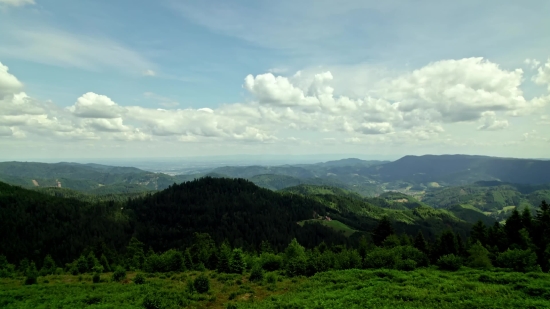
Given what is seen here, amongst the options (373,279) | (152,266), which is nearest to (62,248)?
(152,266)

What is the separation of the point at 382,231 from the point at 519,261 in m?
42.3

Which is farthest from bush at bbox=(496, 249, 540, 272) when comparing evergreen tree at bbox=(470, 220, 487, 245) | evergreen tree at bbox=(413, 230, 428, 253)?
evergreen tree at bbox=(470, 220, 487, 245)

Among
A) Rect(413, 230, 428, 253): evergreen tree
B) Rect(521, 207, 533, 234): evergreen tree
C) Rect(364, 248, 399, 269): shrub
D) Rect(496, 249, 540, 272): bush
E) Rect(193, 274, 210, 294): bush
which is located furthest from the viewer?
Rect(413, 230, 428, 253): evergreen tree

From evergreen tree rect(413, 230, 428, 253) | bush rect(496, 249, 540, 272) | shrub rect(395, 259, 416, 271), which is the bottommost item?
evergreen tree rect(413, 230, 428, 253)

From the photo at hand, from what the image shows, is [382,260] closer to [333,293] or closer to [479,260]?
[479,260]

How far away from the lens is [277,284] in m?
41.9

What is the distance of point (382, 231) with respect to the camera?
8294 cm

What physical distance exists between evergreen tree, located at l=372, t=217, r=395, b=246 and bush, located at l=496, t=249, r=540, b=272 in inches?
1472

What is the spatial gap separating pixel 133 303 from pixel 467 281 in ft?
133

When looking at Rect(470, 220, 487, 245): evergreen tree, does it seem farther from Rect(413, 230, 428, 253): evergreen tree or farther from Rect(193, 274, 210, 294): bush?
Rect(193, 274, 210, 294): bush

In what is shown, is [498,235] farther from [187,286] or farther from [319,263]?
[187,286]

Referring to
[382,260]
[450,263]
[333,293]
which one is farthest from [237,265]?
[450,263]

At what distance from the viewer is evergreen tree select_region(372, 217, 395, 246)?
82188 mm

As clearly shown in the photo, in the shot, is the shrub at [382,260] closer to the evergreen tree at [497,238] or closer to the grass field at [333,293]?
the grass field at [333,293]
